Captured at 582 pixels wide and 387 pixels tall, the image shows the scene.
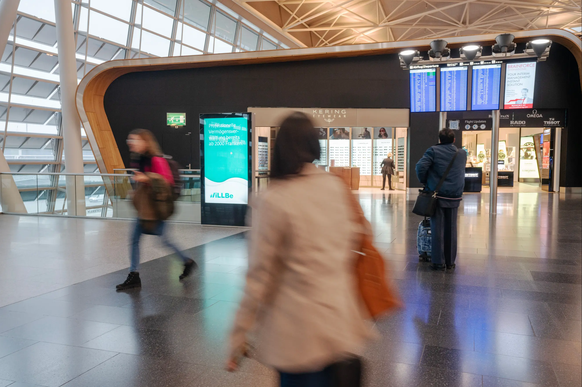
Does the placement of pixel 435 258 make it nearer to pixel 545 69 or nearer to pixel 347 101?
pixel 347 101

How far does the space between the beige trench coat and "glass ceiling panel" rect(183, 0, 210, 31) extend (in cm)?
2267

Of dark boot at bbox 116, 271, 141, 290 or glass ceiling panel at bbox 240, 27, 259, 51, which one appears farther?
glass ceiling panel at bbox 240, 27, 259, 51

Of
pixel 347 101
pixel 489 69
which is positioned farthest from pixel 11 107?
pixel 489 69

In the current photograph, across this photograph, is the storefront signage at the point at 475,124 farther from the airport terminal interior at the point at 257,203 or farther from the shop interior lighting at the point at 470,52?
the shop interior lighting at the point at 470,52

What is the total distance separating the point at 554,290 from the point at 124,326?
4.14m

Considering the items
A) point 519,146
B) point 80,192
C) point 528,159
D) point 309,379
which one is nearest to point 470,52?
point 80,192

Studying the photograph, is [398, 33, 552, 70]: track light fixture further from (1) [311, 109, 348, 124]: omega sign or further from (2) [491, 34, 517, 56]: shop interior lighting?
(1) [311, 109, 348, 124]: omega sign

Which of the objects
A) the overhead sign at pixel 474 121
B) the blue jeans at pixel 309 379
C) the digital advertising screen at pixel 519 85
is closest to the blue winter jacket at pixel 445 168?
the blue jeans at pixel 309 379

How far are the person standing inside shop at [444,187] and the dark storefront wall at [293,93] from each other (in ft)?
35.0

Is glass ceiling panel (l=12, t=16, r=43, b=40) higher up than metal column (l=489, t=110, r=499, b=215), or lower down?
higher up

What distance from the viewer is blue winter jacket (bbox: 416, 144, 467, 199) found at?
18.7ft

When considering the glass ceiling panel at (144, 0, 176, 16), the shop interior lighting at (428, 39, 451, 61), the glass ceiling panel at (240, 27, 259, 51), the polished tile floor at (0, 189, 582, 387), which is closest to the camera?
the polished tile floor at (0, 189, 582, 387)

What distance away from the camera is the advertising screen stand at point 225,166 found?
909 cm

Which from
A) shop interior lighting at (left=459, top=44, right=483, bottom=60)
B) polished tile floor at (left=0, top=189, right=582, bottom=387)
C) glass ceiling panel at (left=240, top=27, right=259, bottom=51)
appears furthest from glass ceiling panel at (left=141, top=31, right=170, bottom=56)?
polished tile floor at (left=0, top=189, right=582, bottom=387)
